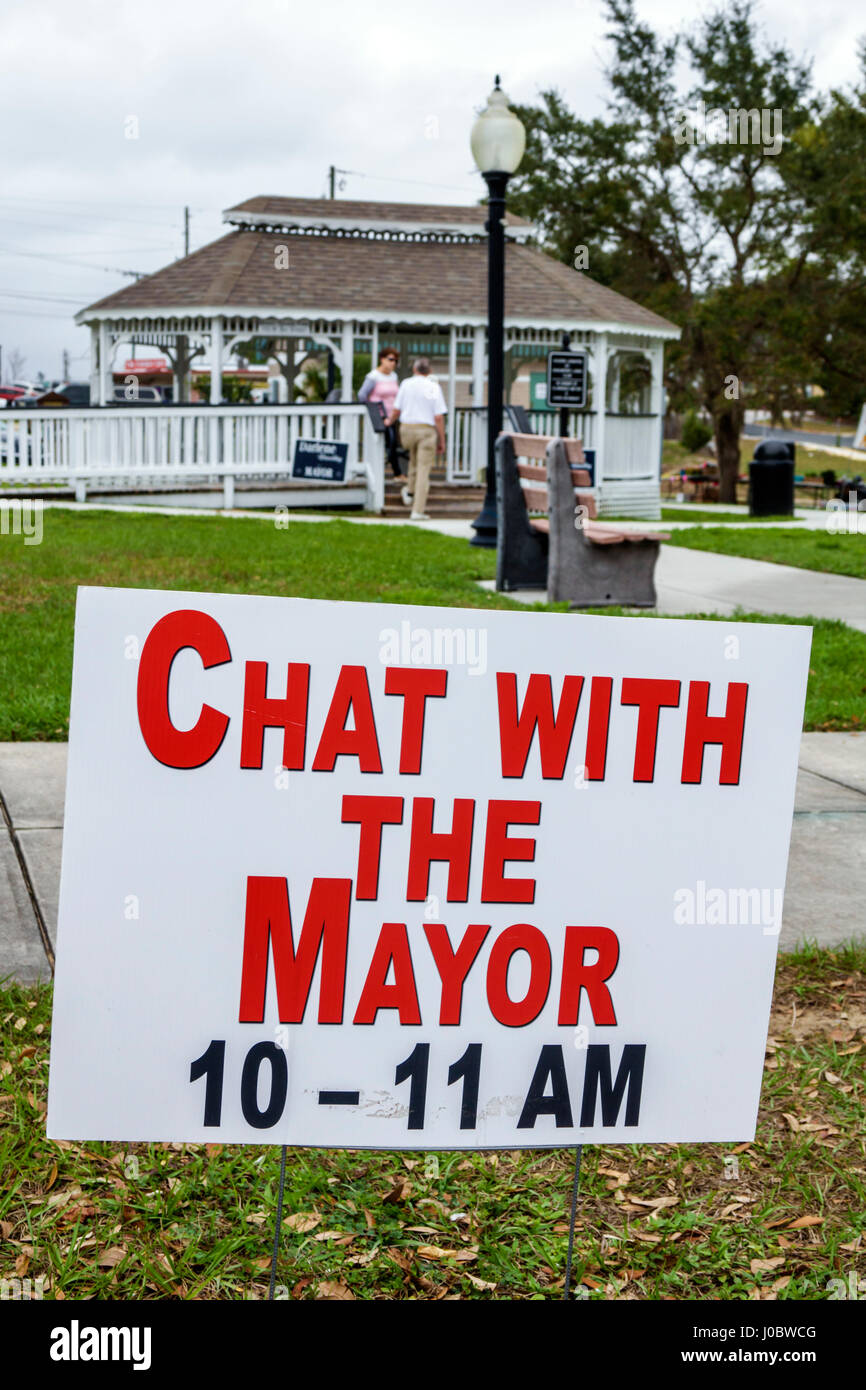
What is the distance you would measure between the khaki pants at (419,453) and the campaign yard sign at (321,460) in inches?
54.4

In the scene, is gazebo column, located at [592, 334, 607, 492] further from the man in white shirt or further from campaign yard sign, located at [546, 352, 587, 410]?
campaign yard sign, located at [546, 352, 587, 410]

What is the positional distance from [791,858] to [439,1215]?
2150 mm

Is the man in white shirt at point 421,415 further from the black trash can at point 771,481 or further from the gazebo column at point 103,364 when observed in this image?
the gazebo column at point 103,364

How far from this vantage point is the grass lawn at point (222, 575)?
6391 mm

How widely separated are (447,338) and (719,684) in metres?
25.4

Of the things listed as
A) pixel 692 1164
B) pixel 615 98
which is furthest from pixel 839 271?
pixel 692 1164

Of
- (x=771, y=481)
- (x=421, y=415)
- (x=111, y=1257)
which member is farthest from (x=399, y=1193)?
(x=771, y=481)

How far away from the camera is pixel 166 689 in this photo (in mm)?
1992

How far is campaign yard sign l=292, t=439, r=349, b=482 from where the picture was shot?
19.4 meters

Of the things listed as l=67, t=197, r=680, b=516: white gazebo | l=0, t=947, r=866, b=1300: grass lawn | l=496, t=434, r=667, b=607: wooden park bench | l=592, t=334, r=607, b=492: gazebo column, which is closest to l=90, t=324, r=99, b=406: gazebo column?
l=67, t=197, r=680, b=516: white gazebo

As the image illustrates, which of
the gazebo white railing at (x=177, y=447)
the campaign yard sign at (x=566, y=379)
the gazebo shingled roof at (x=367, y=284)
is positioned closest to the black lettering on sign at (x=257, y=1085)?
the campaign yard sign at (x=566, y=379)

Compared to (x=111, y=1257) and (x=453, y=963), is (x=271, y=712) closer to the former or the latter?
(x=453, y=963)

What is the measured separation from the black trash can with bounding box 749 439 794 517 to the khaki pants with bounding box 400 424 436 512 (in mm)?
5596

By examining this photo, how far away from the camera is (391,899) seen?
2.08 metres
